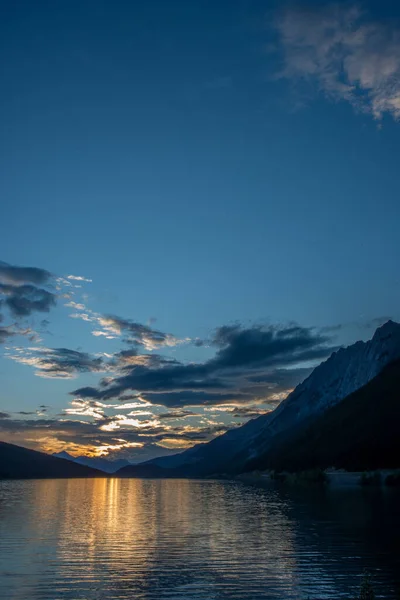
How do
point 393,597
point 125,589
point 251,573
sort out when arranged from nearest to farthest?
point 393,597, point 125,589, point 251,573

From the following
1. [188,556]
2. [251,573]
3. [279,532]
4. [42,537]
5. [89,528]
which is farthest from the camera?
[89,528]

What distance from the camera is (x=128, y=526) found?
75812mm

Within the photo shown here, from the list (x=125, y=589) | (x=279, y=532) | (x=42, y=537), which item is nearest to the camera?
(x=125, y=589)

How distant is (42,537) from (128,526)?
56.6 ft

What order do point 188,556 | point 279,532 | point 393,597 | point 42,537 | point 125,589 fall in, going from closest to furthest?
point 393,597 < point 125,589 < point 188,556 < point 42,537 < point 279,532

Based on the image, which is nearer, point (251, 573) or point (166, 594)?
point (166, 594)

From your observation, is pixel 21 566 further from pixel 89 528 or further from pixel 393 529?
pixel 393 529

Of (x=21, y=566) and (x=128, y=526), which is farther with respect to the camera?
(x=128, y=526)

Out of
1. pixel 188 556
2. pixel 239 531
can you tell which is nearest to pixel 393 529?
pixel 239 531

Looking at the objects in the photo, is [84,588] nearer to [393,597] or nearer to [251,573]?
[251,573]

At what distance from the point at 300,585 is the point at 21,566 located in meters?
22.6

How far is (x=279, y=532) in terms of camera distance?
6706 centimetres

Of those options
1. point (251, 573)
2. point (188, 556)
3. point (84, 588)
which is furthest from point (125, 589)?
point (188, 556)

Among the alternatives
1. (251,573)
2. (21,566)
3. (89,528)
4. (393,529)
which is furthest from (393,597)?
(89,528)
